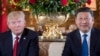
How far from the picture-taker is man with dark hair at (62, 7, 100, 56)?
5.96 ft

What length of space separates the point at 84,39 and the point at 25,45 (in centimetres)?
46

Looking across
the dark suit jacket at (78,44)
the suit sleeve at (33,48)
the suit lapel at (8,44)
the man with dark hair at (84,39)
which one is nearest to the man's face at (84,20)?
the man with dark hair at (84,39)

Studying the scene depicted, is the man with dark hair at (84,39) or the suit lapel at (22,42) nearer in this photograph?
the man with dark hair at (84,39)

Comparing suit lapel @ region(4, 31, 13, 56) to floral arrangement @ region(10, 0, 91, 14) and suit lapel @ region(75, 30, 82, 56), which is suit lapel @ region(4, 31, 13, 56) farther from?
suit lapel @ region(75, 30, 82, 56)

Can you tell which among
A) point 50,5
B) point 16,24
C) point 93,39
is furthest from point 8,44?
point 93,39

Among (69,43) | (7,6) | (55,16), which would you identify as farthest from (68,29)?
(69,43)

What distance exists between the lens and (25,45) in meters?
1.94

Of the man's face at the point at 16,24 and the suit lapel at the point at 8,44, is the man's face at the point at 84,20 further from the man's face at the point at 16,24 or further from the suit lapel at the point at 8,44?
the suit lapel at the point at 8,44

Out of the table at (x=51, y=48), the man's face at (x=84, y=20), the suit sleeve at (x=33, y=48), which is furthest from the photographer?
the table at (x=51, y=48)

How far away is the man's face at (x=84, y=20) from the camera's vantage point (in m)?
1.80

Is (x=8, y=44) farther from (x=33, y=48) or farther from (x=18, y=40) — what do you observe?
(x=33, y=48)

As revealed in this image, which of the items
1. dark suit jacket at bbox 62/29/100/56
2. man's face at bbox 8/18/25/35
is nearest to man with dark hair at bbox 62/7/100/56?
dark suit jacket at bbox 62/29/100/56

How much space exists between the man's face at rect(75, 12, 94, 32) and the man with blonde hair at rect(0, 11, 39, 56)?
396 millimetres

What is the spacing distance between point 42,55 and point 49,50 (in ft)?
0.25
